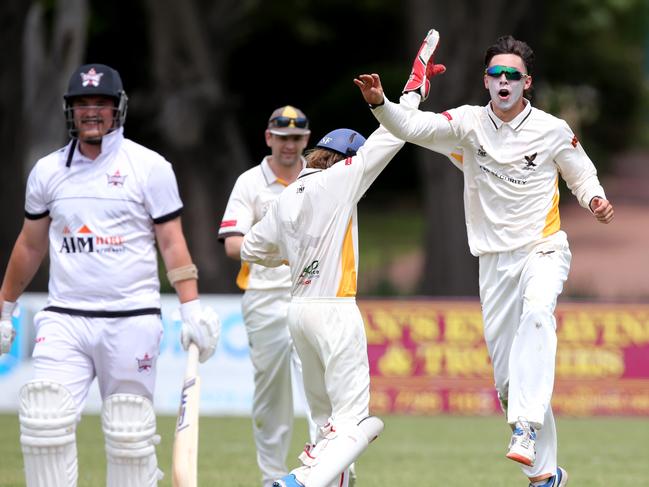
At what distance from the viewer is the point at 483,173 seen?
7930mm

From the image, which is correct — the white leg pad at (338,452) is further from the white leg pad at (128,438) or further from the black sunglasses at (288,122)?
the black sunglasses at (288,122)

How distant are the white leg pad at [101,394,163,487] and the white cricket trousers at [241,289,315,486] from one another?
2.23 meters

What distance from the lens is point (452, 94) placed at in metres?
19.3

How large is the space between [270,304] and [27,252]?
2.30m

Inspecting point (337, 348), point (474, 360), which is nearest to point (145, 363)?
→ point (337, 348)

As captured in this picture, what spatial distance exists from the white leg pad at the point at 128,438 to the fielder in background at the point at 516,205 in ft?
6.48

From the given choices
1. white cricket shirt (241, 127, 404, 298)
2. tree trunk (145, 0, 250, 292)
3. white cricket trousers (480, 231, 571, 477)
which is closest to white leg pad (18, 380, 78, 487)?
white cricket shirt (241, 127, 404, 298)

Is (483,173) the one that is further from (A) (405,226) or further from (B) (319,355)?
(A) (405,226)

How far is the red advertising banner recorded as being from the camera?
16125 mm

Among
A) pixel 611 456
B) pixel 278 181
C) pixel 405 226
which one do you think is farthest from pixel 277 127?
pixel 405 226

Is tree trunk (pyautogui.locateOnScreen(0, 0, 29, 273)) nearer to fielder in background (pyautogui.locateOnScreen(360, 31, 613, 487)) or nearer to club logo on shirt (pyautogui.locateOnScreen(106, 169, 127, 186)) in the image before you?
fielder in background (pyautogui.locateOnScreen(360, 31, 613, 487))

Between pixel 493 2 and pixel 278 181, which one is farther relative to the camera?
pixel 493 2

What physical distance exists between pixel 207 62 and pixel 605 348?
32.9 ft

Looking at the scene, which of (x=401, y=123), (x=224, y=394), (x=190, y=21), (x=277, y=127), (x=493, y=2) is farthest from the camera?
(x=190, y=21)
